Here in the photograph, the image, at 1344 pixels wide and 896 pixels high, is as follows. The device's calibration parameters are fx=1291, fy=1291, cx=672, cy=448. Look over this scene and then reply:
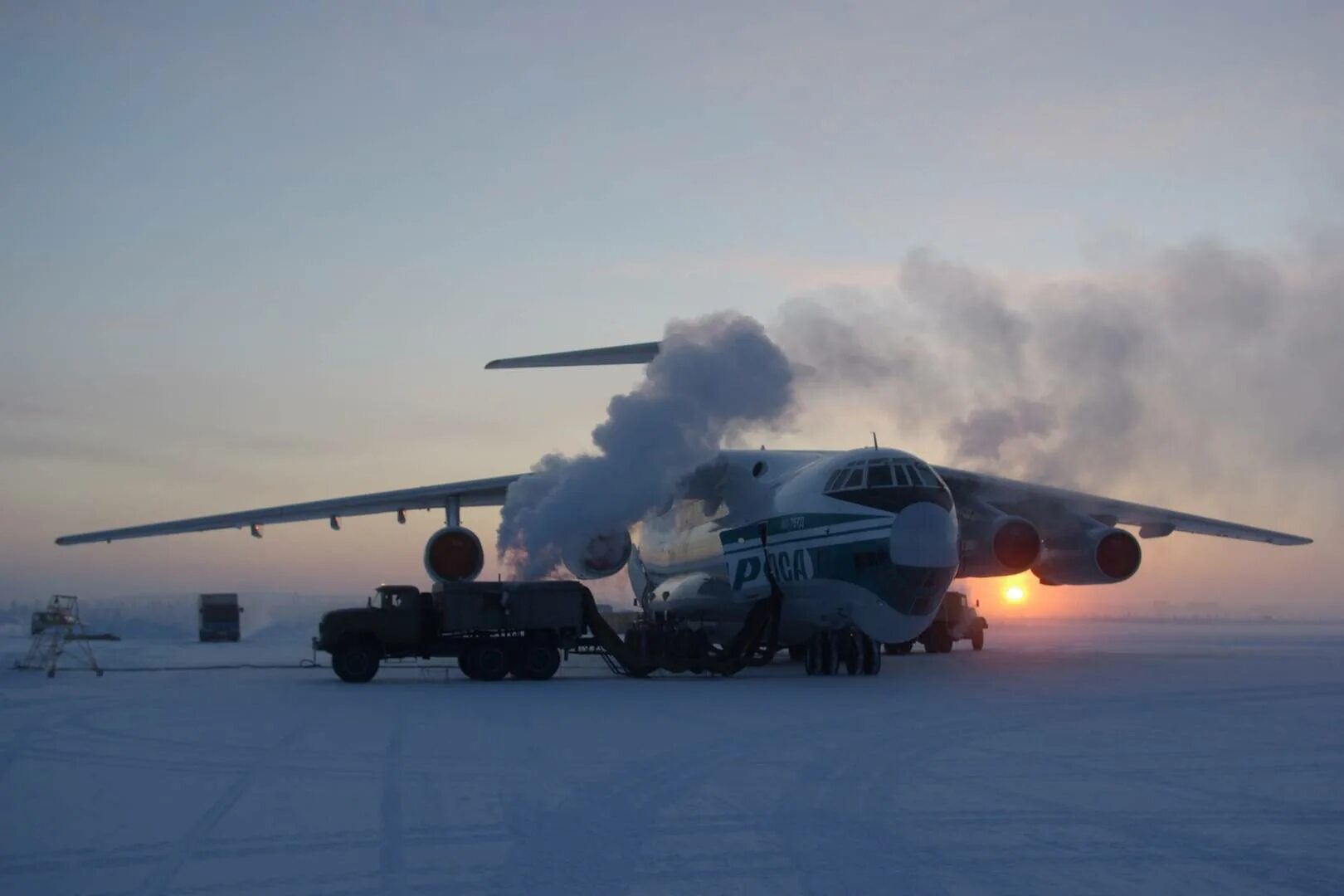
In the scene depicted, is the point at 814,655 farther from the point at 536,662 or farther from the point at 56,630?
the point at 56,630

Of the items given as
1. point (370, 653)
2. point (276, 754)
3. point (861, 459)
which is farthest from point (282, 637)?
point (276, 754)

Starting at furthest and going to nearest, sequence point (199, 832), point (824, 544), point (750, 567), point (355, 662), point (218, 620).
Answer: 1. point (218, 620)
2. point (750, 567)
3. point (355, 662)
4. point (824, 544)
5. point (199, 832)

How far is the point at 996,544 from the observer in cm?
2141

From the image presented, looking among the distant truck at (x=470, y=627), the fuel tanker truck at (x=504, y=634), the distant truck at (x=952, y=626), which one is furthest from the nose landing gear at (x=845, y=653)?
the distant truck at (x=952, y=626)

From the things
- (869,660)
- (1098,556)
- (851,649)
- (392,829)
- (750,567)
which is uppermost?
(1098,556)

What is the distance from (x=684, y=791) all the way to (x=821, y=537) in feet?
35.1

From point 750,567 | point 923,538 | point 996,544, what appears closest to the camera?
point 923,538

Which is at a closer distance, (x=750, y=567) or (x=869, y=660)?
(x=869, y=660)

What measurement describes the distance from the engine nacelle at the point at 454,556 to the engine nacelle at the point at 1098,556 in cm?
985

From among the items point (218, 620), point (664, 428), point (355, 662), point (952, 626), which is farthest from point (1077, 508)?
point (218, 620)

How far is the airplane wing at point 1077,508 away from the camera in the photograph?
72.6ft

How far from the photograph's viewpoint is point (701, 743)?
10.8 m

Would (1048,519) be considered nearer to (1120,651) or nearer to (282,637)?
(1120,651)

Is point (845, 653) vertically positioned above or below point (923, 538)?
below
